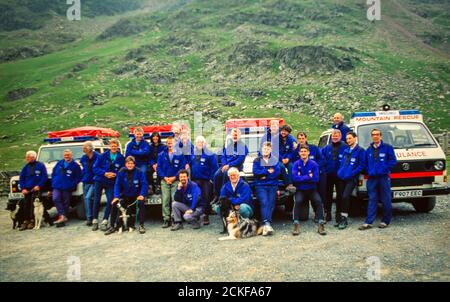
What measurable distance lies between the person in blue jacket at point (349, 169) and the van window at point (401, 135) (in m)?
0.92

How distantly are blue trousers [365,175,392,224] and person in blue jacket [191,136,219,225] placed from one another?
3984 mm

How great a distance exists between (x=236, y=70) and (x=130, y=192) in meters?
67.1

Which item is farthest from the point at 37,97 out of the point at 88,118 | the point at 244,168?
the point at 244,168

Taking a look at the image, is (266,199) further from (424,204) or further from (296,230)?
(424,204)

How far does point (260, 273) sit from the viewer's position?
6.24 metres

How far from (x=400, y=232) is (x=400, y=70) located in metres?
66.7

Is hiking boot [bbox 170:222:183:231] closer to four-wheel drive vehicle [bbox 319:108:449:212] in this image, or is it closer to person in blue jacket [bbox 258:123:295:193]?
person in blue jacket [bbox 258:123:295:193]

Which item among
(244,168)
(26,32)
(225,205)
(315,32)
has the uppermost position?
(26,32)

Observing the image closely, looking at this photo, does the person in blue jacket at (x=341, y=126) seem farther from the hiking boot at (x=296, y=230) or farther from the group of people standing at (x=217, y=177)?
the hiking boot at (x=296, y=230)

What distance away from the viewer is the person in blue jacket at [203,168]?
405 inches

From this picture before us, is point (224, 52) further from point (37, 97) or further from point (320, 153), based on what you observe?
point (320, 153)

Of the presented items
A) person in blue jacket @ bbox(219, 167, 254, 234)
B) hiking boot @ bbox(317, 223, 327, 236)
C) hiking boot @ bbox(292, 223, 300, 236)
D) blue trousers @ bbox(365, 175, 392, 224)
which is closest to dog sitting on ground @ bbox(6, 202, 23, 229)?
person in blue jacket @ bbox(219, 167, 254, 234)

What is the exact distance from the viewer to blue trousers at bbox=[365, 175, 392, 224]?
8.74 m

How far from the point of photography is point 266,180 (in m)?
9.11
